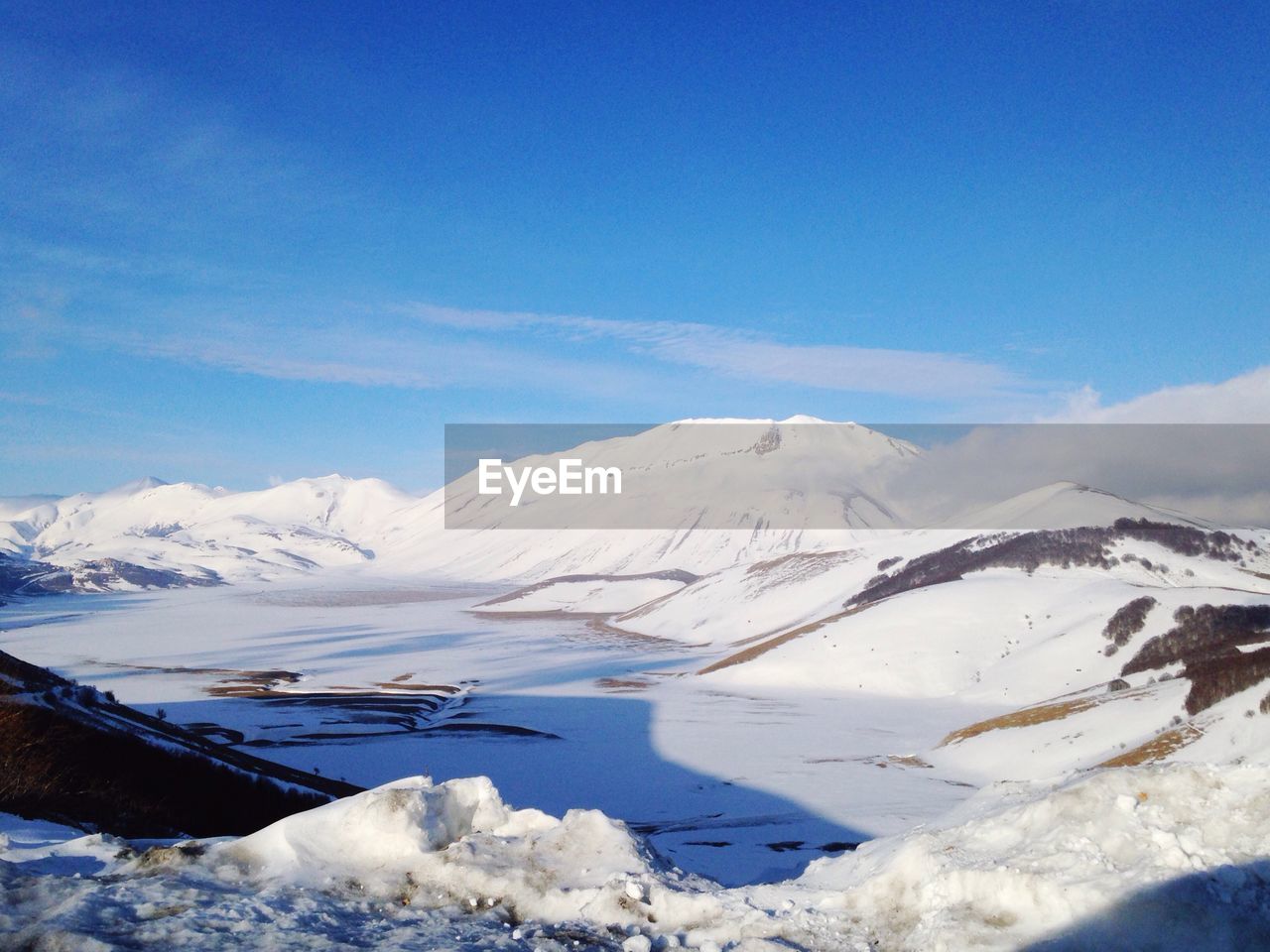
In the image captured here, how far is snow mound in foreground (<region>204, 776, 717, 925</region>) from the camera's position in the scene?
6.74 metres

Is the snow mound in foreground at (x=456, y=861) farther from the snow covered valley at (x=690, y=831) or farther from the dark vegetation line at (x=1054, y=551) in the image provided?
the dark vegetation line at (x=1054, y=551)

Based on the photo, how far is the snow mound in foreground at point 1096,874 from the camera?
580 cm

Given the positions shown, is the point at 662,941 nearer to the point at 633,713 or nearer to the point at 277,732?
the point at 277,732

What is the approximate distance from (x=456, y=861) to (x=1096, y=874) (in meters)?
4.75

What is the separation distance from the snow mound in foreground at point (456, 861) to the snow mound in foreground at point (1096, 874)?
5.24 feet

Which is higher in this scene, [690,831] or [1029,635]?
[690,831]

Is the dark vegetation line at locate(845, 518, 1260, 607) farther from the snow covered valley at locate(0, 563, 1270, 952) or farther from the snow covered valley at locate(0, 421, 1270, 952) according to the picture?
the snow covered valley at locate(0, 563, 1270, 952)

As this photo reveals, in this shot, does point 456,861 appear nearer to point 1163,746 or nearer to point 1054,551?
point 1163,746

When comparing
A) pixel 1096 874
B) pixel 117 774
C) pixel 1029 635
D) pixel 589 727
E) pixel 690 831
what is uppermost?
pixel 1096 874

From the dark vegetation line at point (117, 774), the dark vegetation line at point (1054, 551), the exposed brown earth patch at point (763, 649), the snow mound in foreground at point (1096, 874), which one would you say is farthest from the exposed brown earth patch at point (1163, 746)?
the dark vegetation line at point (1054, 551)

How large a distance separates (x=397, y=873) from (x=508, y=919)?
41.8 inches

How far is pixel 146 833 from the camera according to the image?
39.4 feet

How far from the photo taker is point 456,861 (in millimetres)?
7219

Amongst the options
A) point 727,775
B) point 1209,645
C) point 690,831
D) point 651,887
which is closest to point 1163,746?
point 690,831
